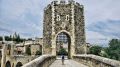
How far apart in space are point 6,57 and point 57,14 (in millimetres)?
24252

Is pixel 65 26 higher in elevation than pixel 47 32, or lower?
higher

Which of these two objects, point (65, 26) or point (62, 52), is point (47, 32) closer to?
point (65, 26)

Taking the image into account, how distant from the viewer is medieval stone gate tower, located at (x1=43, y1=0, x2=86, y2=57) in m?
29.3

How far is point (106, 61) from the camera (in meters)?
12.3

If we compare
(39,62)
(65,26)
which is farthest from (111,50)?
(39,62)

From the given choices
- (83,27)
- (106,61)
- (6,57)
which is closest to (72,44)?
(83,27)

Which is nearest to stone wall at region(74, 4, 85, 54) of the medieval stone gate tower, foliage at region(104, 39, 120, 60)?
the medieval stone gate tower

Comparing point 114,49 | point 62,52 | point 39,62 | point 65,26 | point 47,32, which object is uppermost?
point 65,26

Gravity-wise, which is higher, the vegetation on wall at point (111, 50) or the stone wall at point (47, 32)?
the stone wall at point (47, 32)

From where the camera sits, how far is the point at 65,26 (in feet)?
96.6

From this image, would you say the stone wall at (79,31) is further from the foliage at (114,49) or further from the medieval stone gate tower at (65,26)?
the foliage at (114,49)

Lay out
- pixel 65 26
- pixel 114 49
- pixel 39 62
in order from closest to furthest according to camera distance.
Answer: pixel 39 62 → pixel 65 26 → pixel 114 49

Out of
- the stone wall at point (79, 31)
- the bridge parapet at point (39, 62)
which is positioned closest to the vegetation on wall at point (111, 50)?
the stone wall at point (79, 31)

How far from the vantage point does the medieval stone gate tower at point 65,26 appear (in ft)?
96.2
